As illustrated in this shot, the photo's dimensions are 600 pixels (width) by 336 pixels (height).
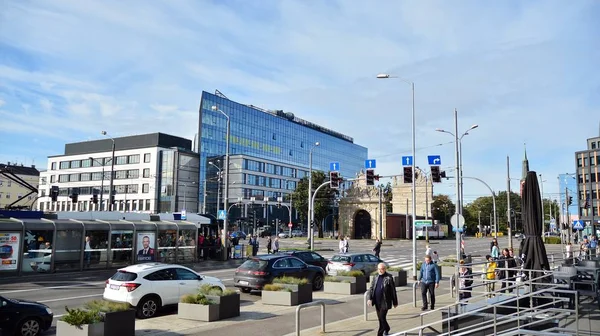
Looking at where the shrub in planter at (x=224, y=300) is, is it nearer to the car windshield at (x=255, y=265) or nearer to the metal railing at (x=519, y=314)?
the car windshield at (x=255, y=265)

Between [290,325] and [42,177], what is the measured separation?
10981 cm

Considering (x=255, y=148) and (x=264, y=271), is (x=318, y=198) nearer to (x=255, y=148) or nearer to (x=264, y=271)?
(x=255, y=148)

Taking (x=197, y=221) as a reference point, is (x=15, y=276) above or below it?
below

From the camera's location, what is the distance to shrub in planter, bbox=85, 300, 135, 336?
973 cm

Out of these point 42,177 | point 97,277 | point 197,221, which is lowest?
point 97,277

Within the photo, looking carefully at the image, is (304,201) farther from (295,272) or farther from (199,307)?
(199,307)

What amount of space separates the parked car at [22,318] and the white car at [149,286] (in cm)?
205

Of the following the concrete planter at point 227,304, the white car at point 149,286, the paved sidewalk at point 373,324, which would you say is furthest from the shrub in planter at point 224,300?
the paved sidewalk at point 373,324

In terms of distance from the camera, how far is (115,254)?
26.3 m

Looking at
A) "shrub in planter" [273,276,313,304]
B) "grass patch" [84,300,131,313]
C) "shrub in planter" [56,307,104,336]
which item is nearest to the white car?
"shrub in planter" [273,276,313,304]

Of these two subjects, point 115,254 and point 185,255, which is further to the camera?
point 185,255

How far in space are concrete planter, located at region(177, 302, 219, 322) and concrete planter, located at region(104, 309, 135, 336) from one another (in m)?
2.21

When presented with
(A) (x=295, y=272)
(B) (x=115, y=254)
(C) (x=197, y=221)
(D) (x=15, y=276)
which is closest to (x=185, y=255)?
(C) (x=197, y=221)

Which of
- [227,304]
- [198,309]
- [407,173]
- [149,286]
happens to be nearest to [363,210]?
[407,173]
